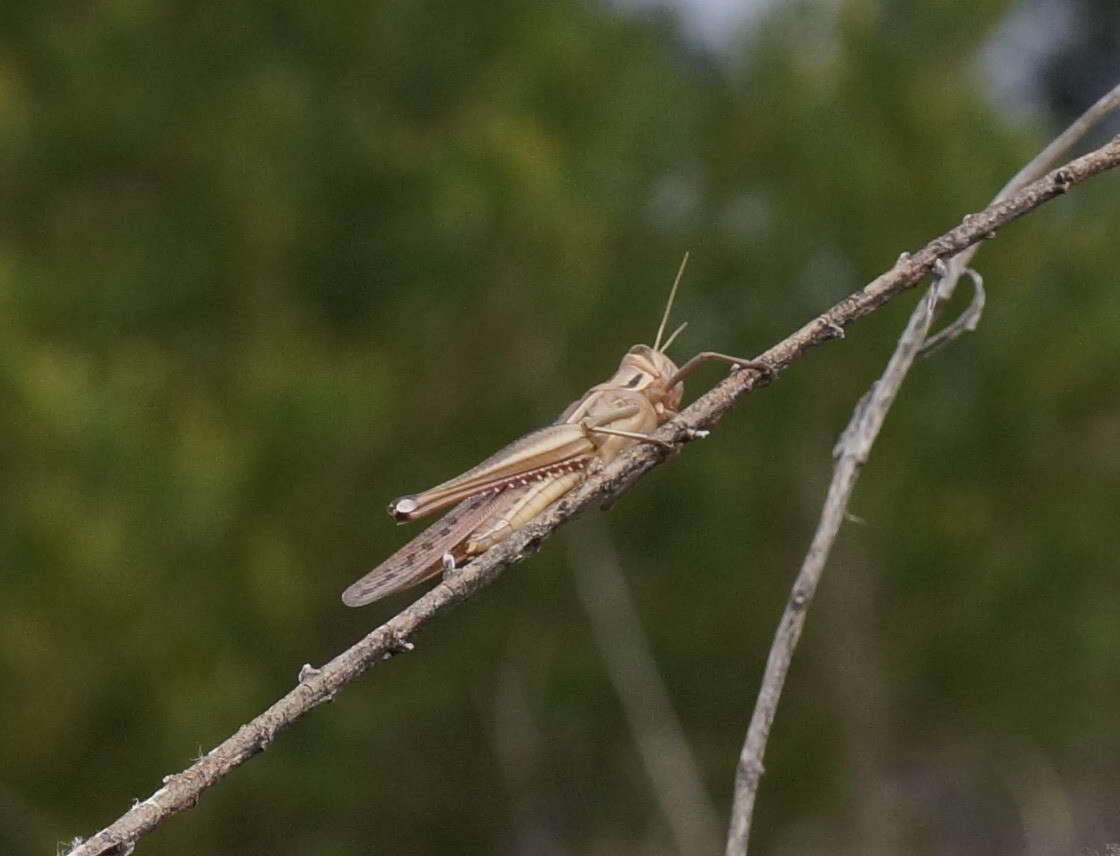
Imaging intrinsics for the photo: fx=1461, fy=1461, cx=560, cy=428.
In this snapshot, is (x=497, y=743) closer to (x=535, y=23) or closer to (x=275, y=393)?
(x=275, y=393)

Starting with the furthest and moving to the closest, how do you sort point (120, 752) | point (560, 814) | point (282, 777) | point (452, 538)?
point (560, 814)
point (282, 777)
point (120, 752)
point (452, 538)

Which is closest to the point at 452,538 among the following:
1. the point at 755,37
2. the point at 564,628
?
the point at 564,628

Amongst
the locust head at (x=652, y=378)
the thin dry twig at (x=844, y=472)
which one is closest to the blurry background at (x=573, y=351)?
the locust head at (x=652, y=378)

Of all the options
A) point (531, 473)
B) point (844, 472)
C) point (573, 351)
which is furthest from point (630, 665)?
point (844, 472)

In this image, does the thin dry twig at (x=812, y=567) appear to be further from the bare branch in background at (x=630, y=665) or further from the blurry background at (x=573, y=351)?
the bare branch in background at (x=630, y=665)

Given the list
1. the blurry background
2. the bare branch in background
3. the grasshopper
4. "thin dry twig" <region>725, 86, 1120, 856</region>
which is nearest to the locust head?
the grasshopper
